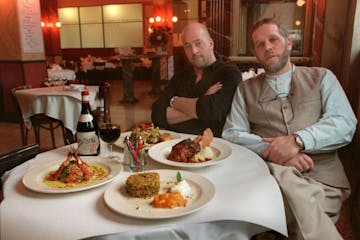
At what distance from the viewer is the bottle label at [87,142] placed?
55.3 inches

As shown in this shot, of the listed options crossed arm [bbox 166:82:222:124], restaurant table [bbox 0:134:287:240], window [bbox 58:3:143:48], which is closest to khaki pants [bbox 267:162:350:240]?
restaurant table [bbox 0:134:287:240]

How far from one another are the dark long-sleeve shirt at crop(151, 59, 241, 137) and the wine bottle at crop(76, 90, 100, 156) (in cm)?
82

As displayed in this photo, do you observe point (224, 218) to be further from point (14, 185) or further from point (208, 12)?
point (208, 12)

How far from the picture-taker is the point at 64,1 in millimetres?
14445

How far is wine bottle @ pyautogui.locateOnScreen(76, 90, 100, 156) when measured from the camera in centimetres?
141

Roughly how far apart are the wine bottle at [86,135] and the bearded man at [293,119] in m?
0.67

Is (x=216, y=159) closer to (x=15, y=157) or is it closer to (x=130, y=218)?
(x=130, y=218)

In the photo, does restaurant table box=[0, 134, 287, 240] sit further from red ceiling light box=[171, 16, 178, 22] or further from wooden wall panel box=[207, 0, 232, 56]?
red ceiling light box=[171, 16, 178, 22]

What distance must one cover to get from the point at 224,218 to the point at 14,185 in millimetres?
713

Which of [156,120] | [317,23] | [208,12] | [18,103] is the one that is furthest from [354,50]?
[18,103]

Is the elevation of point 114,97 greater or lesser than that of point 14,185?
lesser

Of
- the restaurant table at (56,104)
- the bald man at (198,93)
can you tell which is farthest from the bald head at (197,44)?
the restaurant table at (56,104)

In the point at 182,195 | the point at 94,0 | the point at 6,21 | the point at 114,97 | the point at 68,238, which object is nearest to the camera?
the point at 68,238

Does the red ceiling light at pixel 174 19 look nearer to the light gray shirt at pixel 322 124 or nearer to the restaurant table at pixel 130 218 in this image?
the light gray shirt at pixel 322 124
